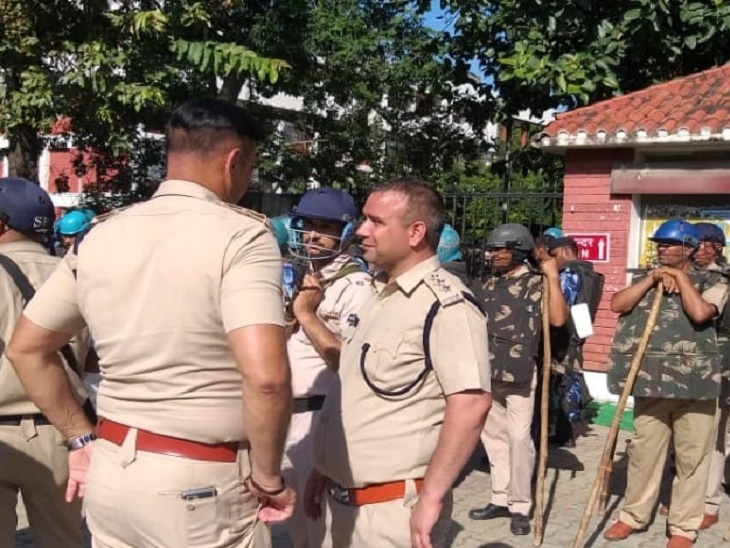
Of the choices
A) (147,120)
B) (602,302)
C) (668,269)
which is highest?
(147,120)

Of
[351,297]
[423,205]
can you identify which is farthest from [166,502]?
[351,297]

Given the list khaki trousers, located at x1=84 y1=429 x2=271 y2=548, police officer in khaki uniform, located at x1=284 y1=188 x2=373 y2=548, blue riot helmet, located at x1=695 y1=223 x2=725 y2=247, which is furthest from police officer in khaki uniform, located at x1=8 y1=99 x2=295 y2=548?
blue riot helmet, located at x1=695 y1=223 x2=725 y2=247

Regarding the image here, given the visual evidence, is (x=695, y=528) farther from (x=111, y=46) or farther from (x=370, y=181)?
(x=370, y=181)

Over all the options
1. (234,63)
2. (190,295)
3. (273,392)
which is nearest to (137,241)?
(190,295)

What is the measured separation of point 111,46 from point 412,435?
7249mm

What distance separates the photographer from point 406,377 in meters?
2.69

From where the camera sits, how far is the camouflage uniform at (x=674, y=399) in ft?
16.0

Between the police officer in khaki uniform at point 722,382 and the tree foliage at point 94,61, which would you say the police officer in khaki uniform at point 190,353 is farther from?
the tree foliage at point 94,61

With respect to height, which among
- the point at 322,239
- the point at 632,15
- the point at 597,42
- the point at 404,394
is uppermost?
the point at 632,15

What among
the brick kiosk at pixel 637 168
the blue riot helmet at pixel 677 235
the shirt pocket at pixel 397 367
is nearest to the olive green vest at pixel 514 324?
the blue riot helmet at pixel 677 235

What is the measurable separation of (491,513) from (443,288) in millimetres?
3229

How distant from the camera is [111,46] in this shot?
28.7ft

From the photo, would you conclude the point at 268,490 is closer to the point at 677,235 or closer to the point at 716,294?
the point at 677,235

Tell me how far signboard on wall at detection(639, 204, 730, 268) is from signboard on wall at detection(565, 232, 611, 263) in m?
0.36
